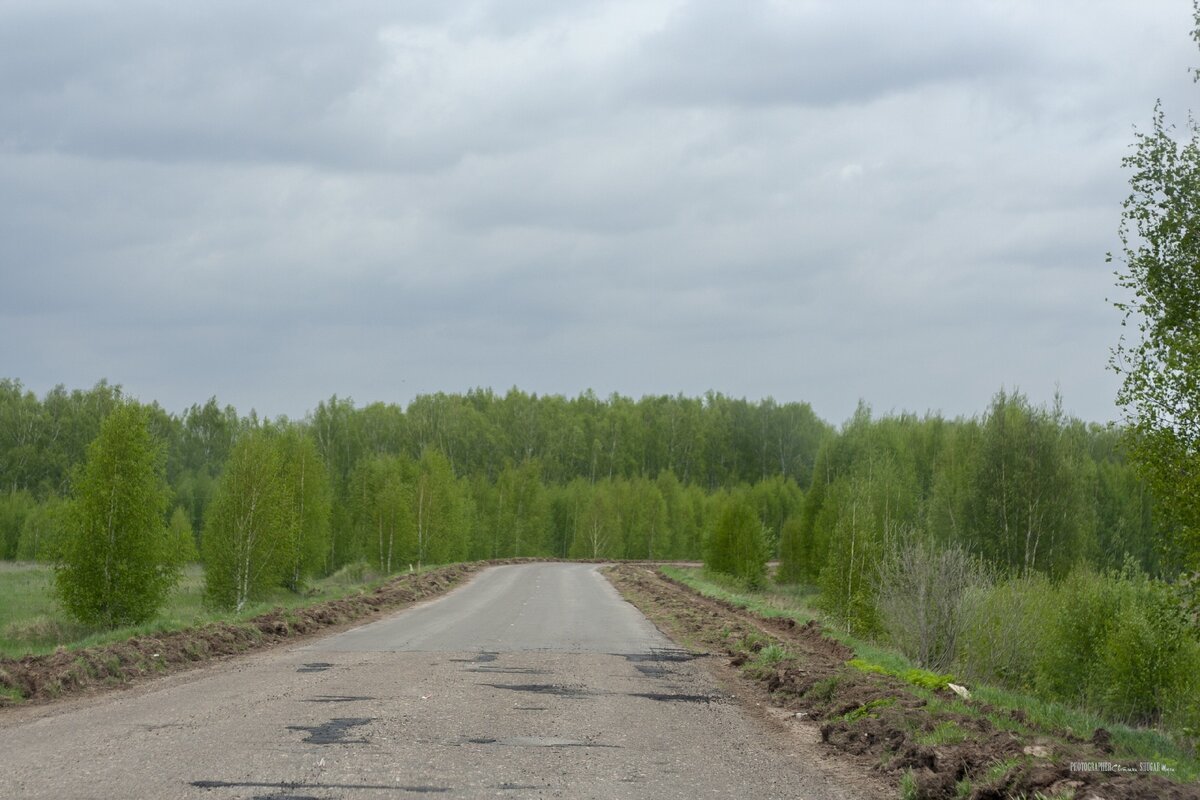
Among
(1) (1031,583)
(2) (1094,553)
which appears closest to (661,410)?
(2) (1094,553)

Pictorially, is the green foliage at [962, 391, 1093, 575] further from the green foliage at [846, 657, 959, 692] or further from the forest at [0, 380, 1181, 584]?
the green foliage at [846, 657, 959, 692]

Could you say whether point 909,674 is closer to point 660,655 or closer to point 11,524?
point 660,655

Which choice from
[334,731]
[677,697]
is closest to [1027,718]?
[677,697]

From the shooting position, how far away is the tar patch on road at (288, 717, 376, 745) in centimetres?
1012

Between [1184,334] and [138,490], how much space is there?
2996 cm

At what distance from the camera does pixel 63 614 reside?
37406 millimetres

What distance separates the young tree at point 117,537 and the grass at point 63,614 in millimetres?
824

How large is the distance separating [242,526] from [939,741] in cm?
3974

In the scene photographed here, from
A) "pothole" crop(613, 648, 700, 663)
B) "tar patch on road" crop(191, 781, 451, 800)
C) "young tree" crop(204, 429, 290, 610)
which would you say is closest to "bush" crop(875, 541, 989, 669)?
"pothole" crop(613, 648, 700, 663)

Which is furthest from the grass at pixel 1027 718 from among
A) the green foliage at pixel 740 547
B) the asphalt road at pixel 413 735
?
the green foliage at pixel 740 547

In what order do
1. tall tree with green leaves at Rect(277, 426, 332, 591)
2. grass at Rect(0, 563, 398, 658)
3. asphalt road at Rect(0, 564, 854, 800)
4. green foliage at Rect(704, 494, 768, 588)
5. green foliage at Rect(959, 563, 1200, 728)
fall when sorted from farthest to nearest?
green foliage at Rect(704, 494, 768, 588) < tall tree with green leaves at Rect(277, 426, 332, 591) < green foliage at Rect(959, 563, 1200, 728) < grass at Rect(0, 563, 398, 658) < asphalt road at Rect(0, 564, 854, 800)

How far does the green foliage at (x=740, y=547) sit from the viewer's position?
236ft

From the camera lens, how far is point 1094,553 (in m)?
55.5

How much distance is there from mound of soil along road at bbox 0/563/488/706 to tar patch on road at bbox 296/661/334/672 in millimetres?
2249
